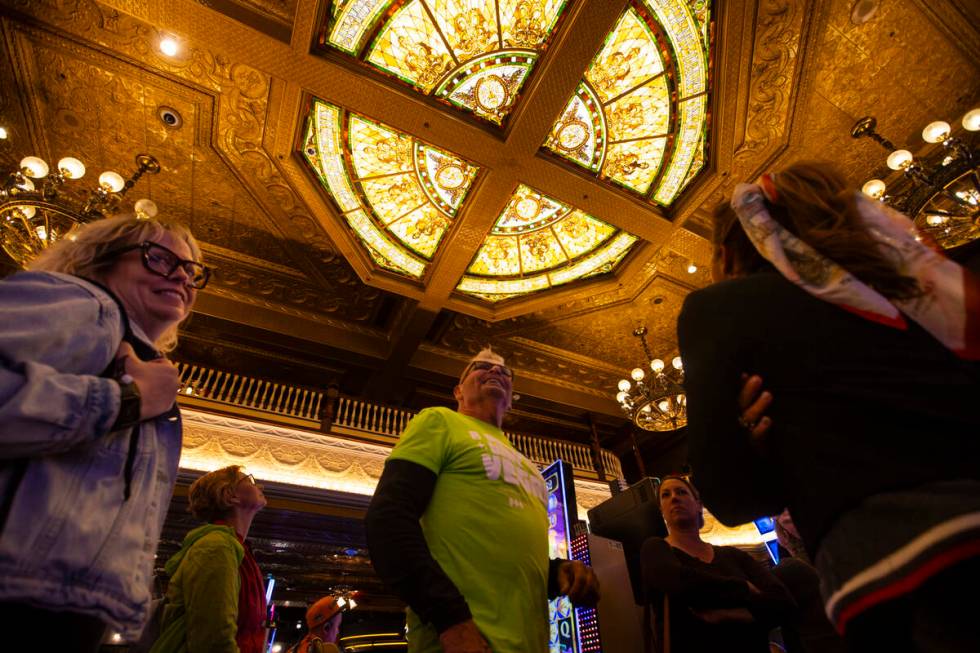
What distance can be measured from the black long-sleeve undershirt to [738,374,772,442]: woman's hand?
74cm

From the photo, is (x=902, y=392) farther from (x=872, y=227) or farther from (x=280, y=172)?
(x=280, y=172)

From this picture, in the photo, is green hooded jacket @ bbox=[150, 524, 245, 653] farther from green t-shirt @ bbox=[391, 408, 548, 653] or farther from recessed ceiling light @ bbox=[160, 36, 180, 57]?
recessed ceiling light @ bbox=[160, 36, 180, 57]

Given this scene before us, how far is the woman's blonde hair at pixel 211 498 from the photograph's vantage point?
7.39 ft

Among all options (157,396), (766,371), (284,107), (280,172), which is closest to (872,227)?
(766,371)

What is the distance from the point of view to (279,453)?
238 inches

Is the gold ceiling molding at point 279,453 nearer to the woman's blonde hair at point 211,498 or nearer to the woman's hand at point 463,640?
the woman's blonde hair at point 211,498

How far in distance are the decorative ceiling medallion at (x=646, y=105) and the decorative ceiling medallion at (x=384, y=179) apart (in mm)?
1410

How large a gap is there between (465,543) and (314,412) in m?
7.95

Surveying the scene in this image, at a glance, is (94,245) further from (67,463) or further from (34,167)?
(34,167)

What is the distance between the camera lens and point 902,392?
67 centimetres

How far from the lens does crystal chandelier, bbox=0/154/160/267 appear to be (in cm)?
411

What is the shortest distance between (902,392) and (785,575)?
210cm

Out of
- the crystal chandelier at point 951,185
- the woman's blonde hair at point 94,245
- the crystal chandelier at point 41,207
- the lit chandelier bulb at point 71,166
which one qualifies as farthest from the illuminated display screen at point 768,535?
the lit chandelier bulb at point 71,166

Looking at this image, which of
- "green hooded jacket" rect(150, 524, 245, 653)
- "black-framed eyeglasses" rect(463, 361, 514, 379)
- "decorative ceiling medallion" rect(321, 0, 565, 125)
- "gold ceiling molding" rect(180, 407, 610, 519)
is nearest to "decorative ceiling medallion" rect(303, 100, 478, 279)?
"decorative ceiling medallion" rect(321, 0, 565, 125)
